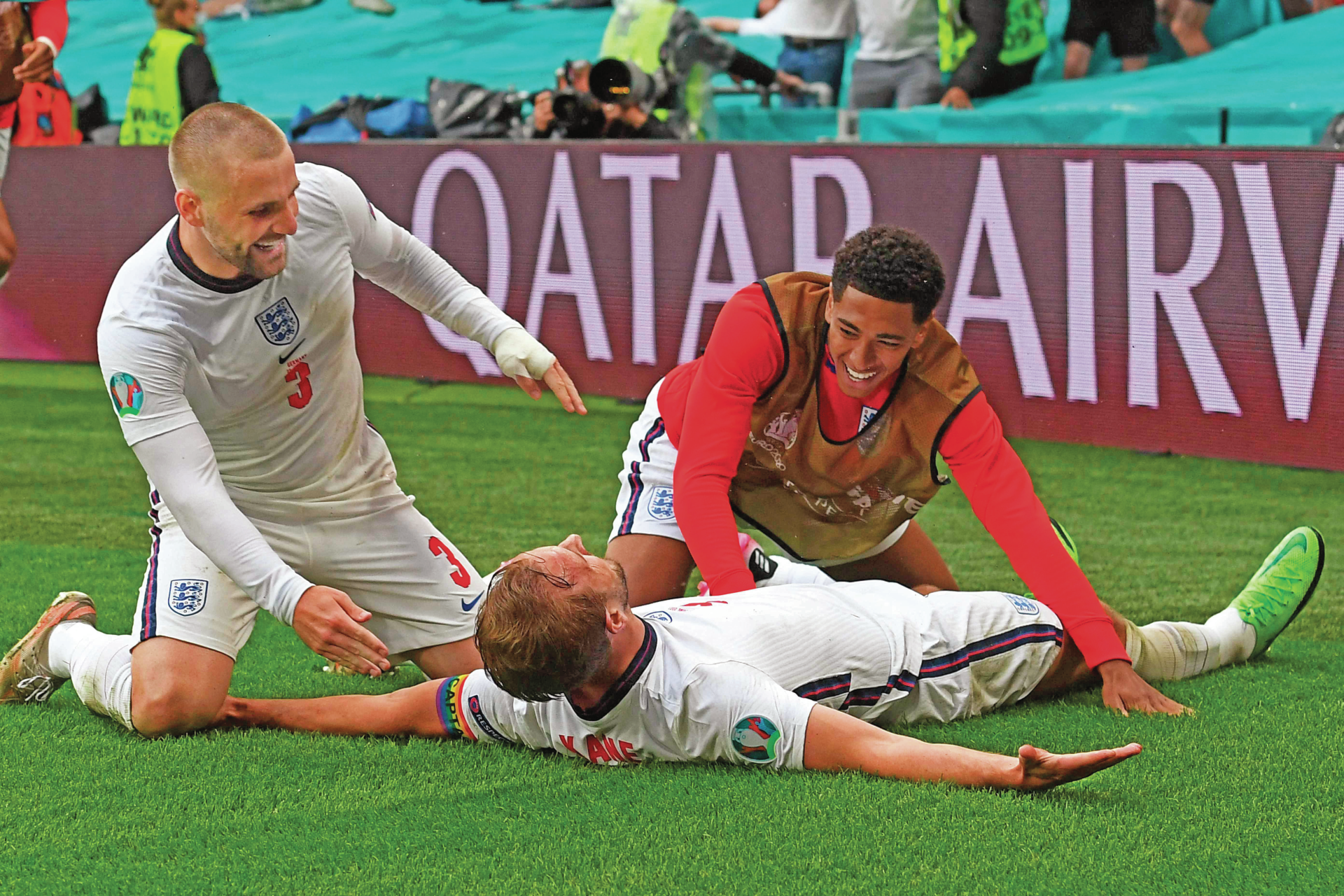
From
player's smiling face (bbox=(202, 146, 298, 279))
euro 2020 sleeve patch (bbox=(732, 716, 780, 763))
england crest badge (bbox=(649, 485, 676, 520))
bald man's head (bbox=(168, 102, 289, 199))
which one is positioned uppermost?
bald man's head (bbox=(168, 102, 289, 199))

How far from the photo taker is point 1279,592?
4090mm

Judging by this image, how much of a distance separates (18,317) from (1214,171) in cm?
725

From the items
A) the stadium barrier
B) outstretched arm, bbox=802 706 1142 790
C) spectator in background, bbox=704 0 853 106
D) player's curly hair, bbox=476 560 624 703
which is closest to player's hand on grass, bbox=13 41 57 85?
the stadium barrier

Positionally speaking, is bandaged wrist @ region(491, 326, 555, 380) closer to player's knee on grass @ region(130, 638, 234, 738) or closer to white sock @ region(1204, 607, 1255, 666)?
player's knee on grass @ region(130, 638, 234, 738)

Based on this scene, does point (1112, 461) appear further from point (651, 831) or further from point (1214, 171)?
point (651, 831)

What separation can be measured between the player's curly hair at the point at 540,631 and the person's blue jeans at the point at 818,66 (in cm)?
702

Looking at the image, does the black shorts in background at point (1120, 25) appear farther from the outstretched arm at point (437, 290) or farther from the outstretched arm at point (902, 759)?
the outstretched arm at point (902, 759)

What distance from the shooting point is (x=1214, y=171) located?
6.54 metres

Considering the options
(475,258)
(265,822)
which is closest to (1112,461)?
(475,258)

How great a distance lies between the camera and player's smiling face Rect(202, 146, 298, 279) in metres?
3.31

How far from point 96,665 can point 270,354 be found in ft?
2.78

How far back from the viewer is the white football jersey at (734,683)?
3.11 metres

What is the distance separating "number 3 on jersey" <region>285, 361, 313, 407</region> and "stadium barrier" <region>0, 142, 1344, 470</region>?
13.5ft

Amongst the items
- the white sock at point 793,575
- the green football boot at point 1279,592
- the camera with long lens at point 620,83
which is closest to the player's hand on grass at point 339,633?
the white sock at point 793,575
